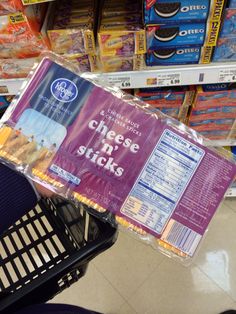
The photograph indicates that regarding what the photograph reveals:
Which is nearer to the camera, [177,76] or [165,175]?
[165,175]

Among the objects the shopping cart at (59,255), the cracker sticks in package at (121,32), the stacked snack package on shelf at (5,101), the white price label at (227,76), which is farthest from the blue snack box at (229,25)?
the stacked snack package on shelf at (5,101)

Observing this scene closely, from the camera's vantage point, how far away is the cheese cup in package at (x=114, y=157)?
62 centimetres

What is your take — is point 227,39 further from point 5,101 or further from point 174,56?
point 5,101

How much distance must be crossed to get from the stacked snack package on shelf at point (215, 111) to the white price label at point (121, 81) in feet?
0.75

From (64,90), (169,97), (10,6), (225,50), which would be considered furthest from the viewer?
(169,97)

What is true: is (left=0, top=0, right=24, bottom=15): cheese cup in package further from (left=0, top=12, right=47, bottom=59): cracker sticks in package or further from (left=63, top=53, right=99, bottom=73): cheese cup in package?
(left=63, top=53, right=99, bottom=73): cheese cup in package

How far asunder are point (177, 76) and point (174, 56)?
58mm

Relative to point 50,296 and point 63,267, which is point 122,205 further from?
point 50,296

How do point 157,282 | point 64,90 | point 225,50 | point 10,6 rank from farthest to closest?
1. point 157,282
2. point 225,50
3. point 10,6
4. point 64,90

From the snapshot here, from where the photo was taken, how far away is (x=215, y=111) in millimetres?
1107

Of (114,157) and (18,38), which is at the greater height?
(18,38)

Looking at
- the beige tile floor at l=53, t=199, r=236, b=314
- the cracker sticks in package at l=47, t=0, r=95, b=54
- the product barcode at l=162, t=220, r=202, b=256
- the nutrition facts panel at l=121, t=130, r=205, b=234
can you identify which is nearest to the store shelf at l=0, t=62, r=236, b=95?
the cracker sticks in package at l=47, t=0, r=95, b=54

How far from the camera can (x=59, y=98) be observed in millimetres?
624

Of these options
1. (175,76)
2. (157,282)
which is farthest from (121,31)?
(157,282)
